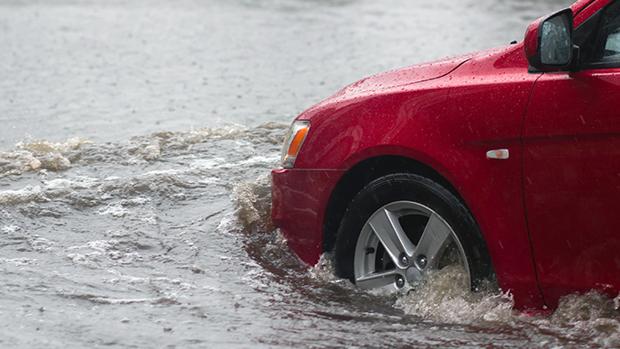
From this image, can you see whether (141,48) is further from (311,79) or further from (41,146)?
(41,146)

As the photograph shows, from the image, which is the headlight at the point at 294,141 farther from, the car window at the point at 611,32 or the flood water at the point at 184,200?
the car window at the point at 611,32

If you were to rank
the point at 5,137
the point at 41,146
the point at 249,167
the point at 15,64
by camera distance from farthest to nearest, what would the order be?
the point at 15,64 → the point at 5,137 → the point at 41,146 → the point at 249,167

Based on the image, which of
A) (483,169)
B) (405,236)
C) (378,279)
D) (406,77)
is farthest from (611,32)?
(378,279)

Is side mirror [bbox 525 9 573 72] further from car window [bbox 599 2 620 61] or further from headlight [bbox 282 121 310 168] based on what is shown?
headlight [bbox 282 121 310 168]

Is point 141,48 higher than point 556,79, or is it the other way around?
point 556,79

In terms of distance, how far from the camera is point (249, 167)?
32.9 feet

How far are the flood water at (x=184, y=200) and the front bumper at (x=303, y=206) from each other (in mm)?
135

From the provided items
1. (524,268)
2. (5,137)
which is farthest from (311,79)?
(524,268)

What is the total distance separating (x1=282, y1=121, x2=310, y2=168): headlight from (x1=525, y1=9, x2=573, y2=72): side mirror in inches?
63.0

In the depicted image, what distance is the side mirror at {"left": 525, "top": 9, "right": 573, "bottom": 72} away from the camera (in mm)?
5625

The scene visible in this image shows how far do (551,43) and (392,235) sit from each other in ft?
4.35

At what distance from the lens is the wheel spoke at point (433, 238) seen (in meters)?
6.15

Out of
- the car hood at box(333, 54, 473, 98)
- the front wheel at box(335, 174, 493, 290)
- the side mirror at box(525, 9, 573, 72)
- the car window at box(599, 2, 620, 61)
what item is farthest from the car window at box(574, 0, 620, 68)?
the front wheel at box(335, 174, 493, 290)

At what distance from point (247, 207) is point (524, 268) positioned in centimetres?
291
